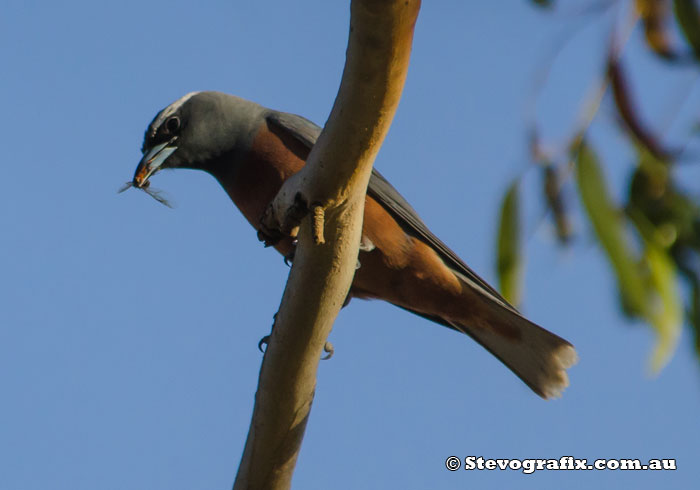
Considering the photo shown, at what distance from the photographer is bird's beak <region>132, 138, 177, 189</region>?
5582 millimetres

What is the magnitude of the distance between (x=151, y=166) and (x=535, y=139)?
4.12 meters

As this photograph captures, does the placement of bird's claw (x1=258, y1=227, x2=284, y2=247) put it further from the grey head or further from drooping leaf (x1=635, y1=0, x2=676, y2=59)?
the grey head

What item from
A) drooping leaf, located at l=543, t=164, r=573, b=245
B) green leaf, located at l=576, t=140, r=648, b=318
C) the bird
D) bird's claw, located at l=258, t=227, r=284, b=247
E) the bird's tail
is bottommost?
green leaf, located at l=576, t=140, r=648, b=318

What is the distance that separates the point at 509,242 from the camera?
2061 millimetres

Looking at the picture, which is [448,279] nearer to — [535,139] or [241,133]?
[241,133]

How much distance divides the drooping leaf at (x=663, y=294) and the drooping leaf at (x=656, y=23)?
1.39 ft

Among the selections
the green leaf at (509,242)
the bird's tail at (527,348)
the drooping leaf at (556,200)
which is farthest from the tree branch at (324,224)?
the bird's tail at (527,348)

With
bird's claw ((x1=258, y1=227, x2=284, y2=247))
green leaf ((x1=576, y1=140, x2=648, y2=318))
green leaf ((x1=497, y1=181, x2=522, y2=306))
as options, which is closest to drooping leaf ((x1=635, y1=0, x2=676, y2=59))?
green leaf ((x1=576, y1=140, x2=648, y2=318))

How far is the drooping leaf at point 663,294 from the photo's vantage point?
70.4 inches

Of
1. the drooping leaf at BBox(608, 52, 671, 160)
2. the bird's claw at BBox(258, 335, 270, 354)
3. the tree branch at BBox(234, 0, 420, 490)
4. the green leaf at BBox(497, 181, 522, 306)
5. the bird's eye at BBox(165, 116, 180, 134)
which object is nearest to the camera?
the drooping leaf at BBox(608, 52, 671, 160)

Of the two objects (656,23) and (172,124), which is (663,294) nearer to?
(656,23)

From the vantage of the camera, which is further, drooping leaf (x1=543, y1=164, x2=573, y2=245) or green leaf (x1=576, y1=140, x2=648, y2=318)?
drooping leaf (x1=543, y1=164, x2=573, y2=245)

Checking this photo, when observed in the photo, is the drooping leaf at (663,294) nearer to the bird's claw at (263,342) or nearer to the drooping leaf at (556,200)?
the drooping leaf at (556,200)

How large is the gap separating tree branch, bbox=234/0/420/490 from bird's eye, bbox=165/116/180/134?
2.76 m
